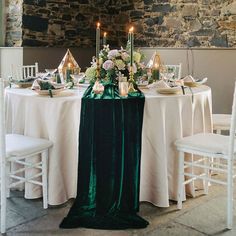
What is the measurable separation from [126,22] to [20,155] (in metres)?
4.26

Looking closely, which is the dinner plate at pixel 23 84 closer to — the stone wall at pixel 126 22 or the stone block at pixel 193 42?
the stone wall at pixel 126 22

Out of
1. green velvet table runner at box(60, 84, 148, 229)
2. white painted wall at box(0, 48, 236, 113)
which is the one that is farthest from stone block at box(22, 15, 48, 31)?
green velvet table runner at box(60, 84, 148, 229)

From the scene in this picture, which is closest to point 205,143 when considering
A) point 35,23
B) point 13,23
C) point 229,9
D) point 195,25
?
point 229,9

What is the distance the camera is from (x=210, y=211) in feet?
9.96

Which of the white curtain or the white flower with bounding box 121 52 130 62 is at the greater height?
the white curtain

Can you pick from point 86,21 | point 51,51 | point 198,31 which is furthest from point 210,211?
point 86,21

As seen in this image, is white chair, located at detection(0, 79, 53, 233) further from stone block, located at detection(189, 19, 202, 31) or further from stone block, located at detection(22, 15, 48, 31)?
stone block, located at detection(189, 19, 202, 31)

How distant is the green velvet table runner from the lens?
9.16 feet

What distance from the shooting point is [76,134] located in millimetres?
2986

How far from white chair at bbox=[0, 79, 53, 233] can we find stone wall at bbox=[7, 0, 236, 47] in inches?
124

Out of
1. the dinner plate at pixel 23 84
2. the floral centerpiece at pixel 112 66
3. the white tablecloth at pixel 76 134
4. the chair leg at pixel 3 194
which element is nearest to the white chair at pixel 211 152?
the white tablecloth at pixel 76 134

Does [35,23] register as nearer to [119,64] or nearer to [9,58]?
[9,58]

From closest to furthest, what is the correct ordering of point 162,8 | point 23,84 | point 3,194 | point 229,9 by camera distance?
point 3,194
point 23,84
point 229,9
point 162,8

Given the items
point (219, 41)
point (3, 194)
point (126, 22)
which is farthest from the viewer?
point (126, 22)
